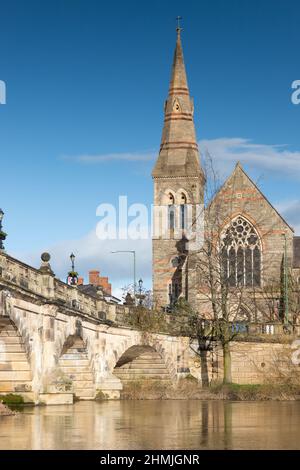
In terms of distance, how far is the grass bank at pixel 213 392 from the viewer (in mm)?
46062

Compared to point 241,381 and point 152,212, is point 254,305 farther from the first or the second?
point 152,212

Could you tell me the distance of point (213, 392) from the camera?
47469mm

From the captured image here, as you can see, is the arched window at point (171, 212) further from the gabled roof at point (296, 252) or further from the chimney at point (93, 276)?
the gabled roof at point (296, 252)

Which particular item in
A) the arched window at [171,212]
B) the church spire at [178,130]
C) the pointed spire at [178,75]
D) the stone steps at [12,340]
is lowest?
the stone steps at [12,340]

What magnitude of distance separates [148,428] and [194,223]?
49.2m

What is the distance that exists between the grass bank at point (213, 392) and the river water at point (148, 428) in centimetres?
1062

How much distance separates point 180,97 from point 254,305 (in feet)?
85.1

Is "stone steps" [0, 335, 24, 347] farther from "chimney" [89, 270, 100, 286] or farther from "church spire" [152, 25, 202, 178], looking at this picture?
"church spire" [152, 25, 202, 178]

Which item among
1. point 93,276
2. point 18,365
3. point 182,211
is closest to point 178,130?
point 182,211

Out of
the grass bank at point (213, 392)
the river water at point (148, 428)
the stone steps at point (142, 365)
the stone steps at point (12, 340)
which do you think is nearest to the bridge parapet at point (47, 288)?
the stone steps at point (12, 340)

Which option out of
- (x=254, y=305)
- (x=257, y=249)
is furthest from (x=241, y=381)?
(x=257, y=249)

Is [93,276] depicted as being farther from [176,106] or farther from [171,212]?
[176,106]

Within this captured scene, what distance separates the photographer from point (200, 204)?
279ft

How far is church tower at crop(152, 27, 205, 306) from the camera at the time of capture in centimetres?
8044
